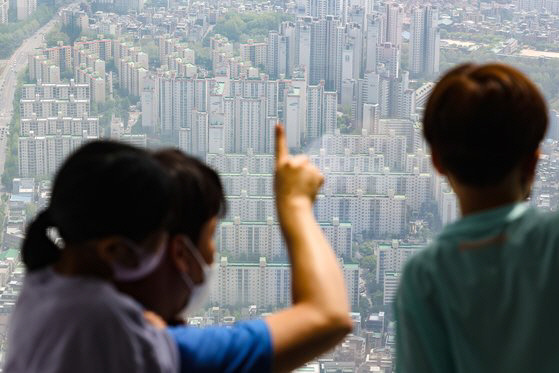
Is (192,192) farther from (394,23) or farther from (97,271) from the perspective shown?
(394,23)

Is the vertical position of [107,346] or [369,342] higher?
[107,346]

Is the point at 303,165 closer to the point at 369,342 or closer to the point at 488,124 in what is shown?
the point at 488,124

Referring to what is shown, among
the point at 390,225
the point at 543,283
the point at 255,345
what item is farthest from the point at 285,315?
the point at 390,225

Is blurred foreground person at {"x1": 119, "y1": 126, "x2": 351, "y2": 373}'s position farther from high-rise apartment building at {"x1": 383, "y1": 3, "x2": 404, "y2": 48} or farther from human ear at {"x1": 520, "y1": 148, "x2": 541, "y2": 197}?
high-rise apartment building at {"x1": 383, "y1": 3, "x2": 404, "y2": 48}

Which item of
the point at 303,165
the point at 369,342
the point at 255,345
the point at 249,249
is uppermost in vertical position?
the point at 303,165

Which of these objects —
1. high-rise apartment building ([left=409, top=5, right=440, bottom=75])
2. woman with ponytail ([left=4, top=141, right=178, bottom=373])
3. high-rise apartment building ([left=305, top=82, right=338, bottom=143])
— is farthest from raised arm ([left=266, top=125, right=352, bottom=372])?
high-rise apartment building ([left=409, top=5, right=440, bottom=75])
